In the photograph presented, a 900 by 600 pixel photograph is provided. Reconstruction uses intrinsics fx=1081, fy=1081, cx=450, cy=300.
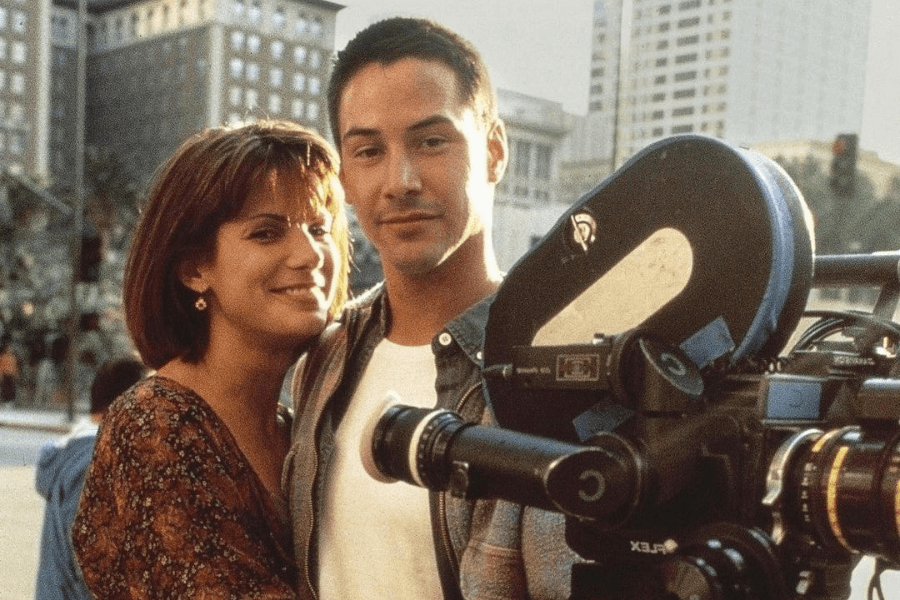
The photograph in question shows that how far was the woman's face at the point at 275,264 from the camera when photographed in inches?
77.1

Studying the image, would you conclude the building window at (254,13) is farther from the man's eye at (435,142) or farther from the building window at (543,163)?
the man's eye at (435,142)

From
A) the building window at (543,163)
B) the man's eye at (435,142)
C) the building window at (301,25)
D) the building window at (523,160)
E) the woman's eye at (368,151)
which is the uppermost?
the building window at (301,25)

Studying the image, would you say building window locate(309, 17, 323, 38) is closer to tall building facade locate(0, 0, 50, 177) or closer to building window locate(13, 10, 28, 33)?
tall building facade locate(0, 0, 50, 177)

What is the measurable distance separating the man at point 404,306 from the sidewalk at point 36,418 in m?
13.9

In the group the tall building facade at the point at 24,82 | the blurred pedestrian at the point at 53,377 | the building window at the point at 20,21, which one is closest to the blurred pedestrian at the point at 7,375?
the blurred pedestrian at the point at 53,377

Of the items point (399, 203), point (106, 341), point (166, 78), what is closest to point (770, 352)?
point (399, 203)

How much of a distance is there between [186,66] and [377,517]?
2987cm

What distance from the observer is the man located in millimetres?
1649

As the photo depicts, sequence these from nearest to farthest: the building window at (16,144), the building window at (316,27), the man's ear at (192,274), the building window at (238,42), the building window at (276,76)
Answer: the man's ear at (192,274) < the building window at (316,27) < the building window at (276,76) < the building window at (238,42) < the building window at (16,144)

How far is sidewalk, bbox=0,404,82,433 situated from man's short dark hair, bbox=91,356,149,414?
458 inches

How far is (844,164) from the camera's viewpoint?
16.6 ft

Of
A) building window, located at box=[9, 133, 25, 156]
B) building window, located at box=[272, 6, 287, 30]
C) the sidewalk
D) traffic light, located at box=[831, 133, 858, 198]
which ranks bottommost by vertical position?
the sidewalk

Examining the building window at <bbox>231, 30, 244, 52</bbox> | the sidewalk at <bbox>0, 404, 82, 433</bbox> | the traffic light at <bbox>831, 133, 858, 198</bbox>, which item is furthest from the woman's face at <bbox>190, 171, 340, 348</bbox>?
the building window at <bbox>231, 30, 244, 52</bbox>

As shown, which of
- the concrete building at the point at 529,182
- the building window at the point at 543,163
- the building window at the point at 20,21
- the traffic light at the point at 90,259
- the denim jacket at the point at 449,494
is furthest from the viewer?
the building window at the point at 20,21
